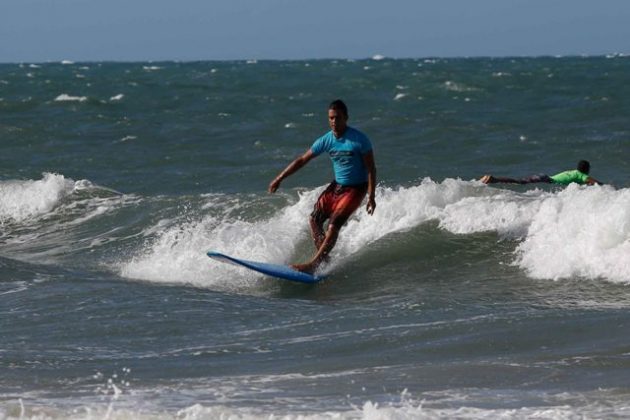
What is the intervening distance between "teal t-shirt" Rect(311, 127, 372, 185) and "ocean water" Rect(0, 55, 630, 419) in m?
1.07

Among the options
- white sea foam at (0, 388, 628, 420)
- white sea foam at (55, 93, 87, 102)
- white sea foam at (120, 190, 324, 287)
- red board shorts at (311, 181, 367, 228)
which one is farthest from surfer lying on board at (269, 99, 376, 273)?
white sea foam at (55, 93, 87, 102)

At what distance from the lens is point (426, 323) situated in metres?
8.85

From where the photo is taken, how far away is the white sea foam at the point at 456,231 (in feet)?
37.4

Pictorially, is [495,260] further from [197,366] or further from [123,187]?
[123,187]

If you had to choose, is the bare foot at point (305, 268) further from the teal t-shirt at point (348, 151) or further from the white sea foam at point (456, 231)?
the teal t-shirt at point (348, 151)

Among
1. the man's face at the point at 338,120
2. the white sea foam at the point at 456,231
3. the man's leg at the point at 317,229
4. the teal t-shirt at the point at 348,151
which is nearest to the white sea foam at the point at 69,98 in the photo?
the white sea foam at the point at 456,231

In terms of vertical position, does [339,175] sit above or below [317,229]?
above

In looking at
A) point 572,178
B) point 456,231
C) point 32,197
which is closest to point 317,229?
point 456,231

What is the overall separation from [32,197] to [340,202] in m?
8.75

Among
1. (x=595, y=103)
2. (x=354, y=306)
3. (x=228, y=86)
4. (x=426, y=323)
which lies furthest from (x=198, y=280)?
(x=228, y=86)

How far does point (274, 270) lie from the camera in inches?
427

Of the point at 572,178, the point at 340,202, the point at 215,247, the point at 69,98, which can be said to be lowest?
the point at 215,247

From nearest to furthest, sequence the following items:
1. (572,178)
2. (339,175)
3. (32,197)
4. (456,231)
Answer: (339,175), (456,231), (572,178), (32,197)

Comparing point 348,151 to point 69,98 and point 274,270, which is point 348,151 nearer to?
point 274,270
